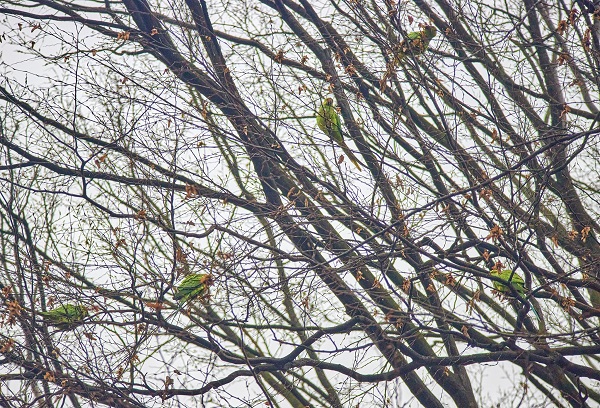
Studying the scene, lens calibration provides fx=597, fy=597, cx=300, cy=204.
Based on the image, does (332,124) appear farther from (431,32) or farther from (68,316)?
(68,316)

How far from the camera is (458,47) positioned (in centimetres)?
598

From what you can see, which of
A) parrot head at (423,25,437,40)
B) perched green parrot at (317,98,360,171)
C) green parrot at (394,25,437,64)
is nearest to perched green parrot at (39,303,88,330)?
perched green parrot at (317,98,360,171)

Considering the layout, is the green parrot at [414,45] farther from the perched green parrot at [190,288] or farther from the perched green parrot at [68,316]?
the perched green parrot at [68,316]

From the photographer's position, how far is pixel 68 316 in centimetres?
484

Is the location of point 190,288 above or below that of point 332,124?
below

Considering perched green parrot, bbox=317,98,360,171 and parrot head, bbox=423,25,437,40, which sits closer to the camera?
perched green parrot, bbox=317,98,360,171

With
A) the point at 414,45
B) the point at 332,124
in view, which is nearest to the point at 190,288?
the point at 332,124

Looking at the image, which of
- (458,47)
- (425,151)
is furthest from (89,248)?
(458,47)

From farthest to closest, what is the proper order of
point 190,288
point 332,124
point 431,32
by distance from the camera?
1. point 431,32
2. point 332,124
3. point 190,288

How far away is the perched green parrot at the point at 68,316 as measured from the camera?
185 inches

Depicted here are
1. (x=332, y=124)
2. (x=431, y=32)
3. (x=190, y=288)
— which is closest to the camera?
(x=190, y=288)

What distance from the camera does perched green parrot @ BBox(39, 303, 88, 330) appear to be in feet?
15.4

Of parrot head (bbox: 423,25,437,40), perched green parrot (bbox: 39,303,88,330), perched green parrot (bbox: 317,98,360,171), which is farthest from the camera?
parrot head (bbox: 423,25,437,40)

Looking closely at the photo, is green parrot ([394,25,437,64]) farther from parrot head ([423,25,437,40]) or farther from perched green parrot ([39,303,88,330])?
perched green parrot ([39,303,88,330])
